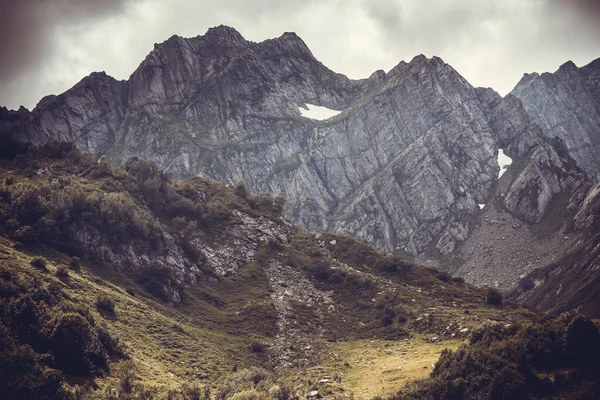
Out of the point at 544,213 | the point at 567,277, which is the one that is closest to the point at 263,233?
the point at 567,277

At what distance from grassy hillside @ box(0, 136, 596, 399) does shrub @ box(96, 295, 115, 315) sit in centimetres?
15

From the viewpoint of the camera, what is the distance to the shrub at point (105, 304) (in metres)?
62.7

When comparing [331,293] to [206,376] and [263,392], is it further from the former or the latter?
[263,392]

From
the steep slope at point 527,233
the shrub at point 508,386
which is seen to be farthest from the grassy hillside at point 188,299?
the steep slope at point 527,233

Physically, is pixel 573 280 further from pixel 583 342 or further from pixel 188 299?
pixel 188 299

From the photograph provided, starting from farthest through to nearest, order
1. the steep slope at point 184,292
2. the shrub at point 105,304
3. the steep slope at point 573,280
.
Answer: the steep slope at point 573,280 < the shrub at point 105,304 < the steep slope at point 184,292

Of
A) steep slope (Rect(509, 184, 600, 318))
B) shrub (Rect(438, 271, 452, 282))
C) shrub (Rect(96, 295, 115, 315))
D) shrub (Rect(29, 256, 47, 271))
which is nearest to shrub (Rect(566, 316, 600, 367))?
shrub (Rect(96, 295, 115, 315))

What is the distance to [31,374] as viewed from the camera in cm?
4047

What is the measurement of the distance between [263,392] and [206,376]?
44.6 ft

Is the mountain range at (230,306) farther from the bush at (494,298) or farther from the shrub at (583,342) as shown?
the bush at (494,298)

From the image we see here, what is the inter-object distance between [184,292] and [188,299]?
208 centimetres

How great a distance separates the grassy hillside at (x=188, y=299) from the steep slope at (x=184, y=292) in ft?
0.96

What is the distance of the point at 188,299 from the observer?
85.2 metres

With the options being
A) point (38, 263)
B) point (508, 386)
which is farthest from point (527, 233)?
point (38, 263)
